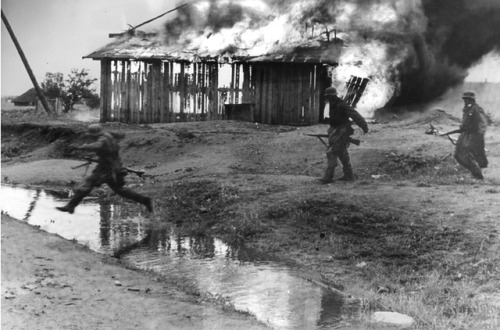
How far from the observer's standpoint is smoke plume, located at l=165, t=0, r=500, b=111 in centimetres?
649

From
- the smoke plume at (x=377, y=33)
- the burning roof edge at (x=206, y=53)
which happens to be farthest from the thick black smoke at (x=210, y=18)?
the burning roof edge at (x=206, y=53)

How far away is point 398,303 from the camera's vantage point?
179 inches

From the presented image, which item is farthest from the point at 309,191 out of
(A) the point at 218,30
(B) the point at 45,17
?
(A) the point at 218,30

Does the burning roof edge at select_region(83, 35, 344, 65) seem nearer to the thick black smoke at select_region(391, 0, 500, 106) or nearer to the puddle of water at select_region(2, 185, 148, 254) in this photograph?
the puddle of water at select_region(2, 185, 148, 254)

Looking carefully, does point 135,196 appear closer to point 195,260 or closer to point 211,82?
point 195,260

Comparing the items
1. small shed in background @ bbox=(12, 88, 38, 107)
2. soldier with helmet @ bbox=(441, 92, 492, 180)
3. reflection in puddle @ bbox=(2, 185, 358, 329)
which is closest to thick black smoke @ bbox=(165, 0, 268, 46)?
small shed in background @ bbox=(12, 88, 38, 107)

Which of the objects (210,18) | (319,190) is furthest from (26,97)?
(210,18)

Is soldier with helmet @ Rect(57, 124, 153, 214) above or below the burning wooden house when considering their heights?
below

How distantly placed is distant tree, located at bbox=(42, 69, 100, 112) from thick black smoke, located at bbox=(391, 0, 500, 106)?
4447mm

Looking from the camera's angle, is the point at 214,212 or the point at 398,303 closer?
the point at 398,303

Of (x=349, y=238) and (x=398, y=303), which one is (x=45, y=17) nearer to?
(x=349, y=238)

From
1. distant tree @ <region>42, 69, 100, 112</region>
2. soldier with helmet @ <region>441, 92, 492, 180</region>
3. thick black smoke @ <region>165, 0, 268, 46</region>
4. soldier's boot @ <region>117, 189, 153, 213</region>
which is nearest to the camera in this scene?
soldier's boot @ <region>117, 189, 153, 213</region>

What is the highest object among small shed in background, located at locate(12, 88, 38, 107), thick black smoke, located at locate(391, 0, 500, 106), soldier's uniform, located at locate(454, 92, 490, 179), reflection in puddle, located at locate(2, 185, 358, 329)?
thick black smoke, located at locate(391, 0, 500, 106)

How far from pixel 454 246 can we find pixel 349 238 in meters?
1.09
